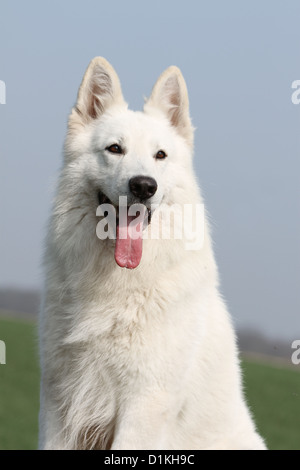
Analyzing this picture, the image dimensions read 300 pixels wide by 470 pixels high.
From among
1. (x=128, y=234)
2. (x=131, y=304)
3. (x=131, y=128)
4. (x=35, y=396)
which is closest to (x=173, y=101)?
(x=131, y=128)

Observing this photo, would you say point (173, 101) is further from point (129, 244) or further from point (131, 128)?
point (129, 244)

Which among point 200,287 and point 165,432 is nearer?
point 165,432

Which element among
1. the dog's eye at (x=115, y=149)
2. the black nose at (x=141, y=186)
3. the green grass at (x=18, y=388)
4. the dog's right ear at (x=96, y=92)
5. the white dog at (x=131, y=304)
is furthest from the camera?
the green grass at (x=18, y=388)

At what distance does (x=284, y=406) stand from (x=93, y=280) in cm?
1073

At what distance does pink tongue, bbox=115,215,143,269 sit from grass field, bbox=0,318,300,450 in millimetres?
5012

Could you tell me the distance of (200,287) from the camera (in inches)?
166

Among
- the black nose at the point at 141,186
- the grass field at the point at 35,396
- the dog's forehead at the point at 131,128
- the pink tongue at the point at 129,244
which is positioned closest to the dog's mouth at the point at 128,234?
the pink tongue at the point at 129,244

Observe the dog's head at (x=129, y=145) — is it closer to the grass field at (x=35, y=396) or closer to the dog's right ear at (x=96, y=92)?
the dog's right ear at (x=96, y=92)

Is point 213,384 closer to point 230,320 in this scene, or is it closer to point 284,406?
point 230,320

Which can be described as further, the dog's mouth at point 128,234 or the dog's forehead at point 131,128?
the dog's forehead at point 131,128

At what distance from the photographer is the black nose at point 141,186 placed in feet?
12.4

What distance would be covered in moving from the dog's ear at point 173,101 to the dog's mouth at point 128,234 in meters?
0.85

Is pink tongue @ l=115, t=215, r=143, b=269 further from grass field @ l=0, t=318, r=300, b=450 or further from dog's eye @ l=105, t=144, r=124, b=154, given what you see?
grass field @ l=0, t=318, r=300, b=450
